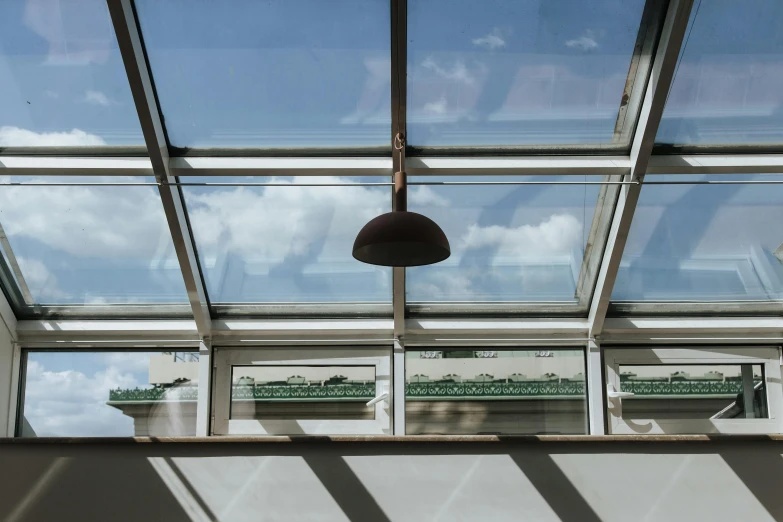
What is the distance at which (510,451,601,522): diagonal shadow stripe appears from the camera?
355cm

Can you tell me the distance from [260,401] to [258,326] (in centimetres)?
53

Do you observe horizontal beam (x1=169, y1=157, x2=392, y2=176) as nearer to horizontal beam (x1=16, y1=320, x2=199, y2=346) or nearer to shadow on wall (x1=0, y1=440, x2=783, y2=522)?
horizontal beam (x1=16, y1=320, x2=199, y2=346)

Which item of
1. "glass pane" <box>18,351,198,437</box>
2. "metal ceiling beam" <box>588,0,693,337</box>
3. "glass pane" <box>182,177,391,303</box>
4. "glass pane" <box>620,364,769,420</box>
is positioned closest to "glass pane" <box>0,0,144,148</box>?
"glass pane" <box>182,177,391,303</box>

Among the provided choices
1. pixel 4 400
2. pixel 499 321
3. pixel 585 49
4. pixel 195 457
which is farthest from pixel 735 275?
pixel 4 400

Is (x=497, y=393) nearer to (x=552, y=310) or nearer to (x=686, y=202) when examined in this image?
(x=552, y=310)

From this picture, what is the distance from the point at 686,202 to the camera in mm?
5000

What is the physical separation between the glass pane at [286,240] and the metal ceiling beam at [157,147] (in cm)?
14

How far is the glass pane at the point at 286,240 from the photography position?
5035 millimetres

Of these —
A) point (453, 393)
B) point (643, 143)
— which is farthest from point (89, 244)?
point (643, 143)

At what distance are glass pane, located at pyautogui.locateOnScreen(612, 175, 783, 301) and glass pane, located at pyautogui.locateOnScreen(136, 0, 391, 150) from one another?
1795 mm

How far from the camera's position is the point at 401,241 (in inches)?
120

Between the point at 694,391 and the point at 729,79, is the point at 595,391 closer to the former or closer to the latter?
the point at 694,391

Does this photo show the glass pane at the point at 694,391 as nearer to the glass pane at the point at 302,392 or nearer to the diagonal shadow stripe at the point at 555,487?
the glass pane at the point at 302,392

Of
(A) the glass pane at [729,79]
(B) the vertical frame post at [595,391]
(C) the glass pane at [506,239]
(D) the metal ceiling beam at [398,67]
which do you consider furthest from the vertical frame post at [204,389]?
(A) the glass pane at [729,79]
